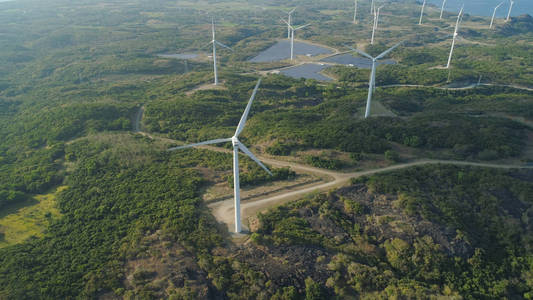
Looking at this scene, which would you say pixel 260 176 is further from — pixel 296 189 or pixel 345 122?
pixel 345 122

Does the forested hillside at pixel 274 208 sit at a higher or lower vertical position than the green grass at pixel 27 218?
higher

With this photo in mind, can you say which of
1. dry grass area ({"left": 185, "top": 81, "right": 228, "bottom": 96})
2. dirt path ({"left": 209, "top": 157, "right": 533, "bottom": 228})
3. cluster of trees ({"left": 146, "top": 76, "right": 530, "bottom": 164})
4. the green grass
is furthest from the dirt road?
dry grass area ({"left": 185, "top": 81, "right": 228, "bottom": 96})

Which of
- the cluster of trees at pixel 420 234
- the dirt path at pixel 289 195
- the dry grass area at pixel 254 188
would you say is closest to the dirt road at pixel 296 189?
the dirt path at pixel 289 195

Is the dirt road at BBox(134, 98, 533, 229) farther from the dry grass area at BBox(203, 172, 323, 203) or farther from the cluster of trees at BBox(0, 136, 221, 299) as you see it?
the cluster of trees at BBox(0, 136, 221, 299)

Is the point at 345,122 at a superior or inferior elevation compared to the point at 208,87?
superior

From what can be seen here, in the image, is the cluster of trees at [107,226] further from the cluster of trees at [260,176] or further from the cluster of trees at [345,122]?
the cluster of trees at [345,122]

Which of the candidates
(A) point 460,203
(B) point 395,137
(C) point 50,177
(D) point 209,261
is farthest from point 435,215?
(C) point 50,177

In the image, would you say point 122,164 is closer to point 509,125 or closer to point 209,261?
point 209,261

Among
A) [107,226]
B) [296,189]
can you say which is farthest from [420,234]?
[107,226]

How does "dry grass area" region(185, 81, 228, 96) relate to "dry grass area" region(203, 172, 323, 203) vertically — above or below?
below
